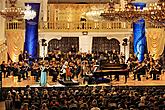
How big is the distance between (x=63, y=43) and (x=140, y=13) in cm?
1627

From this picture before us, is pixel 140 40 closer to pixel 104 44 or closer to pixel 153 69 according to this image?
pixel 104 44

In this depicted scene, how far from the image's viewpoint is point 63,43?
38.8m

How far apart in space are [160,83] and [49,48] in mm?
12511

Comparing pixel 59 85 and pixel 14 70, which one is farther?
pixel 14 70

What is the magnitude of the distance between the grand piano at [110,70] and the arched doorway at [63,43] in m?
9.86

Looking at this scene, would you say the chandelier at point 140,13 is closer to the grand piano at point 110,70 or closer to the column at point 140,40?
the grand piano at point 110,70

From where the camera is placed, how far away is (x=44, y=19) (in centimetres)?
3856

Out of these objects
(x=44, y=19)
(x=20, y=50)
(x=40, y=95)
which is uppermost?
(x=44, y=19)

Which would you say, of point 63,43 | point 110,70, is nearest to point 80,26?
point 63,43

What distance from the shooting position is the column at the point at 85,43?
38.1 meters

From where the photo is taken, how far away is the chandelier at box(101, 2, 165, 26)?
18.8m

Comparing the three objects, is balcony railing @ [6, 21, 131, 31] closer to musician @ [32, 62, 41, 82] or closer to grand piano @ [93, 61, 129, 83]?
musician @ [32, 62, 41, 82]

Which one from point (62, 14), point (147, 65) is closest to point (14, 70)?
point (147, 65)

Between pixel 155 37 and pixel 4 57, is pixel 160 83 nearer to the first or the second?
pixel 155 37
